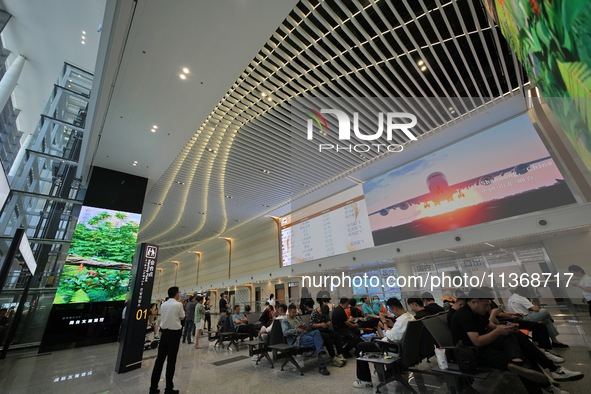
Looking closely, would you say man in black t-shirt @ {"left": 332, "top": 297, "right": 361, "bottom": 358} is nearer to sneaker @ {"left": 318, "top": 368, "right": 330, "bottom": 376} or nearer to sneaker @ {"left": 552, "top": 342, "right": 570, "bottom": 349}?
sneaker @ {"left": 318, "top": 368, "right": 330, "bottom": 376}

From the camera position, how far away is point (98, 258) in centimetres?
759

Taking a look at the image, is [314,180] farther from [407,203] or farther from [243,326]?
[243,326]

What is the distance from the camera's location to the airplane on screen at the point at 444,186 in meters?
7.70

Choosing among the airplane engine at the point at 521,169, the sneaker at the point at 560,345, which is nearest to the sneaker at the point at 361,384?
the sneaker at the point at 560,345

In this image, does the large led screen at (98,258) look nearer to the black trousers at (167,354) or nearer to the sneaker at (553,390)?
the black trousers at (167,354)

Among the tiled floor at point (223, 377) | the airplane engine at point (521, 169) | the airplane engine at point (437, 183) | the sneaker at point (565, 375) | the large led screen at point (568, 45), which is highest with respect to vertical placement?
the airplane engine at point (437, 183)

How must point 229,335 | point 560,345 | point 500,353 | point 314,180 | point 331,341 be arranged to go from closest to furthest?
point 500,353 → point 560,345 → point 331,341 → point 229,335 → point 314,180

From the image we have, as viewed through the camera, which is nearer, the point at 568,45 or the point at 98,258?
the point at 568,45

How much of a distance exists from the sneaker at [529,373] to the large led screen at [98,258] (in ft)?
30.8

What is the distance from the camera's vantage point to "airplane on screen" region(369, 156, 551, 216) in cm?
770

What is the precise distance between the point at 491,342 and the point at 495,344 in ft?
0.27

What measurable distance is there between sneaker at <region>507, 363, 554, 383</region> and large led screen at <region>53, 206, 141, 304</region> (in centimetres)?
940

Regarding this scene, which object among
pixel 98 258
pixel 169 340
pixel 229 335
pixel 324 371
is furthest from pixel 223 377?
pixel 98 258

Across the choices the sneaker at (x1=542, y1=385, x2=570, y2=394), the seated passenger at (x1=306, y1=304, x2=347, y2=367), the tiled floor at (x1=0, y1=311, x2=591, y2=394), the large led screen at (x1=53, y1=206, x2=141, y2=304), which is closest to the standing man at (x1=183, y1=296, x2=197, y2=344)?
the tiled floor at (x1=0, y1=311, x2=591, y2=394)
